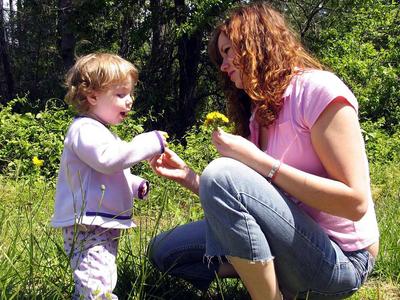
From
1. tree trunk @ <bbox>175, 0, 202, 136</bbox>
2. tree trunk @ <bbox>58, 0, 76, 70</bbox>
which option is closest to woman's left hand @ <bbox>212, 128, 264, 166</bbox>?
tree trunk @ <bbox>175, 0, 202, 136</bbox>

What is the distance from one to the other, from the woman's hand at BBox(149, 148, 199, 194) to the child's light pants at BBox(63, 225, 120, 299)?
1.09 ft

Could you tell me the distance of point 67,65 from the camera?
39.1ft

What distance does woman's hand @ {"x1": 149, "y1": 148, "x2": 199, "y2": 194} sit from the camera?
2348mm

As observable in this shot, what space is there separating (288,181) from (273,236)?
19cm

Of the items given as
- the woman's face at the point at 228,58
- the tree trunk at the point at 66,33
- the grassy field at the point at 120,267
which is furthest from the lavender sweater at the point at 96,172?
the tree trunk at the point at 66,33

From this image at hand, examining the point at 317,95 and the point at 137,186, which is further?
the point at 137,186

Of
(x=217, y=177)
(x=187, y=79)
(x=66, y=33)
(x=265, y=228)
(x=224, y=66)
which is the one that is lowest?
(x=187, y=79)

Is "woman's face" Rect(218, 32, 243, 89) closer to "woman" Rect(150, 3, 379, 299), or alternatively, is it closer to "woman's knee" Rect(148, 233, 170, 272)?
"woman" Rect(150, 3, 379, 299)

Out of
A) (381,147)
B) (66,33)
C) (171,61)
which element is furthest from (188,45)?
(381,147)

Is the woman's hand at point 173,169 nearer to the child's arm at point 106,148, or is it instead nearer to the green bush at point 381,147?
the child's arm at point 106,148

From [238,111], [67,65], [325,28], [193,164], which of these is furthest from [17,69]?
[238,111]

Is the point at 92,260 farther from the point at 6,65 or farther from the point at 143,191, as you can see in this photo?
the point at 6,65

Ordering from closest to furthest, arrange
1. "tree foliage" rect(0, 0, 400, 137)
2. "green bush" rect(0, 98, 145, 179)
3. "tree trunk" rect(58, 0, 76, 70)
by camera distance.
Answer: "green bush" rect(0, 98, 145, 179)
"tree foliage" rect(0, 0, 400, 137)
"tree trunk" rect(58, 0, 76, 70)

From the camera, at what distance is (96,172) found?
2135mm
